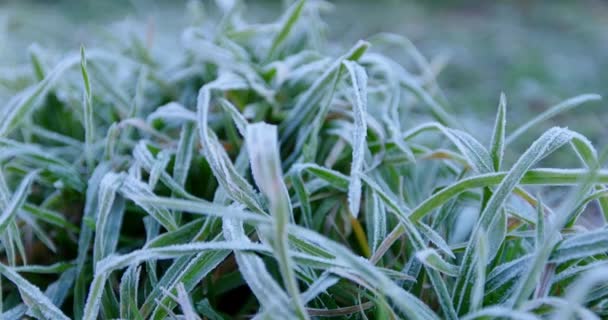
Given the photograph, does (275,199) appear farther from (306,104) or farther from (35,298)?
(306,104)

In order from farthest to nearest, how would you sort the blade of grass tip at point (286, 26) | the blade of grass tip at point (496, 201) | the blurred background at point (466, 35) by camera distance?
the blurred background at point (466, 35)
the blade of grass tip at point (286, 26)
the blade of grass tip at point (496, 201)

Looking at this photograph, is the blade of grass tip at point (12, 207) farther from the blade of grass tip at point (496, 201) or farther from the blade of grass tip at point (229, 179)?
the blade of grass tip at point (496, 201)

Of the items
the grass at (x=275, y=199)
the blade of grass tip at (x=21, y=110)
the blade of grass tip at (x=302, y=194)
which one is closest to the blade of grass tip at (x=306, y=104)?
the grass at (x=275, y=199)

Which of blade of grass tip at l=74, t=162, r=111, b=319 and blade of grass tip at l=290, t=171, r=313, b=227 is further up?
blade of grass tip at l=290, t=171, r=313, b=227

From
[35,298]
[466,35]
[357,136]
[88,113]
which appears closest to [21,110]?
[88,113]

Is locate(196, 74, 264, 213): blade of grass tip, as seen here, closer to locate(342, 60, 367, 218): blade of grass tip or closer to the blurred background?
locate(342, 60, 367, 218): blade of grass tip

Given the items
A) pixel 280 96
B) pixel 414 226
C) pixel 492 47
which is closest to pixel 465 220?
pixel 414 226

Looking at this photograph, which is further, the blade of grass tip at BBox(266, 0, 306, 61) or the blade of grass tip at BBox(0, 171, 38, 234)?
the blade of grass tip at BBox(266, 0, 306, 61)

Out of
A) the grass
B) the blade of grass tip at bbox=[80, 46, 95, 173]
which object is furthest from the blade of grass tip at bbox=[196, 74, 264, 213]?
the blade of grass tip at bbox=[80, 46, 95, 173]
